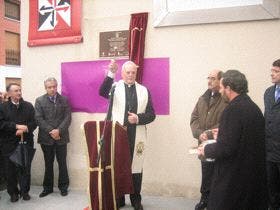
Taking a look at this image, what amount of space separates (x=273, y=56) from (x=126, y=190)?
2.05 metres

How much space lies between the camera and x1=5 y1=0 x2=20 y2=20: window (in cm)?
1693

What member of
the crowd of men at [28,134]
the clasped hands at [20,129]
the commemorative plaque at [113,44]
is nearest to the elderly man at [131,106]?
the commemorative plaque at [113,44]

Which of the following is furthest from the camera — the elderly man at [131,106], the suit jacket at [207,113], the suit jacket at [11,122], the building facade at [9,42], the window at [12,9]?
the window at [12,9]

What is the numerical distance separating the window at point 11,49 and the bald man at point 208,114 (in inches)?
569

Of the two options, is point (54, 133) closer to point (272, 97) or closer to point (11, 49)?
point (272, 97)

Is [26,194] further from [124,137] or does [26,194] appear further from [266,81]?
[266,81]

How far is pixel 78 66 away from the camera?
4.84m

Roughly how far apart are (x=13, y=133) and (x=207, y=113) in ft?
7.13

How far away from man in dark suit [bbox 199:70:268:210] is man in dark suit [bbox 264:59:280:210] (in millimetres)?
1035

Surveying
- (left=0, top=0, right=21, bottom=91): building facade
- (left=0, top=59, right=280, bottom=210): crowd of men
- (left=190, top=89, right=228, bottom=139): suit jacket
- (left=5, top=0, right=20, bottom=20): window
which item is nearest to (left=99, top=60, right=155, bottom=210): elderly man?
(left=0, top=59, right=280, bottom=210): crowd of men

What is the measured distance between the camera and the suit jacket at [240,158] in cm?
230

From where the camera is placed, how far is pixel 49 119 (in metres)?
4.45

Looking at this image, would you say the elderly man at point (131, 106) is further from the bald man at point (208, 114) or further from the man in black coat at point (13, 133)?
the man in black coat at point (13, 133)

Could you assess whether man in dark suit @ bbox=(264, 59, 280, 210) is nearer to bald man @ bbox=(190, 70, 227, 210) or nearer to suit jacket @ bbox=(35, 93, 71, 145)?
bald man @ bbox=(190, 70, 227, 210)
